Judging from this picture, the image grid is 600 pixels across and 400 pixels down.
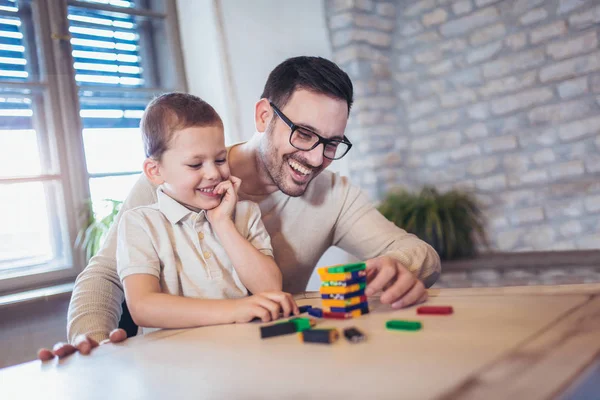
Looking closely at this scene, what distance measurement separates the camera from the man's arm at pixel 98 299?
1.38 m

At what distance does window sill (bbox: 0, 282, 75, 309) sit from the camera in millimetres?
2682

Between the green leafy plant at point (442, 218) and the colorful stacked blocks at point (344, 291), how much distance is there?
97.9 inches

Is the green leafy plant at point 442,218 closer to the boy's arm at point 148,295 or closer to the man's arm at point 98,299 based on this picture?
the man's arm at point 98,299

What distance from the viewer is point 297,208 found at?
5.93ft

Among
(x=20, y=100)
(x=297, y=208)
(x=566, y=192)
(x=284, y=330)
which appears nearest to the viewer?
(x=284, y=330)

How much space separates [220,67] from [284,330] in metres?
2.92

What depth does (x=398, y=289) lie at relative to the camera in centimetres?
115

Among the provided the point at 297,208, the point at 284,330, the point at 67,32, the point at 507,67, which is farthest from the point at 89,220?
the point at 507,67

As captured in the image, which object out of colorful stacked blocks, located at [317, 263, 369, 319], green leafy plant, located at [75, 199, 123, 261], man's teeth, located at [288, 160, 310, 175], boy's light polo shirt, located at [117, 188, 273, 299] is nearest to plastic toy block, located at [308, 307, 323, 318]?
colorful stacked blocks, located at [317, 263, 369, 319]

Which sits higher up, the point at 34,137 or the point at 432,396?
the point at 34,137

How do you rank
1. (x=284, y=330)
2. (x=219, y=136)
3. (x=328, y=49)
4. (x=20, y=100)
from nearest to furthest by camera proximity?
1. (x=284, y=330)
2. (x=219, y=136)
3. (x=20, y=100)
4. (x=328, y=49)

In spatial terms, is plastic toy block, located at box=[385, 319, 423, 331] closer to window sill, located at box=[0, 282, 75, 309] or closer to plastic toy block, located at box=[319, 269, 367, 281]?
plastic toy block, located at box=[319, 269, 367, 281]

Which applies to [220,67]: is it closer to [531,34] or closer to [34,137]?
[34,137]

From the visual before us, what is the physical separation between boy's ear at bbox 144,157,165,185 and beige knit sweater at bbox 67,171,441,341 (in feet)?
0.76
